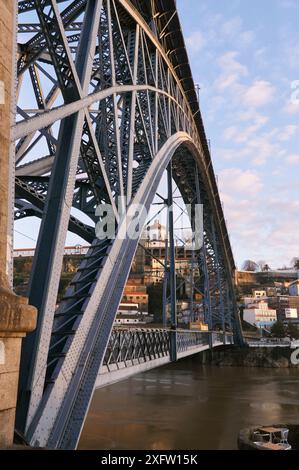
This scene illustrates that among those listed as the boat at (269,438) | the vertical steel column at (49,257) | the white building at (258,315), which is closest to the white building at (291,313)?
the white building at (258,315)

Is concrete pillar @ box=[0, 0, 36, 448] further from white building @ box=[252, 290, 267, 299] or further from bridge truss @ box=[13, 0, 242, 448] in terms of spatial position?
white building @ box=[252, 290, 267, 299]

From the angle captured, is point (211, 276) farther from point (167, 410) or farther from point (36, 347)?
point (36, 347)

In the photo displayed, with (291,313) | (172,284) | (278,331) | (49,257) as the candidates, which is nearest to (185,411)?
(172,284)

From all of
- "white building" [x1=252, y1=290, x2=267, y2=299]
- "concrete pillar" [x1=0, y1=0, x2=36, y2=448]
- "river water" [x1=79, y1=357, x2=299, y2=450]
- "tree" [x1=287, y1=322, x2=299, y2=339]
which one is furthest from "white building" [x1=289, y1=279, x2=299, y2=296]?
"concrete pillar" [x1=0, y1=0, x2=36, y2=448]

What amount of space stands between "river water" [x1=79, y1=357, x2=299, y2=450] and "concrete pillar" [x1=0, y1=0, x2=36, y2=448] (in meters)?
15.4

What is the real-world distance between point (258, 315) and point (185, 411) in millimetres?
75409

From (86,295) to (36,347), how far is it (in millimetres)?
2050

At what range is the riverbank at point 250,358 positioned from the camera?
58438 mm

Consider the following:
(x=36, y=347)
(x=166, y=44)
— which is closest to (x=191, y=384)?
(x=166, y=44)

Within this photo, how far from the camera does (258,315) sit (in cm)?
9681

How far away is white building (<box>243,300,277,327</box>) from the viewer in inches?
3789

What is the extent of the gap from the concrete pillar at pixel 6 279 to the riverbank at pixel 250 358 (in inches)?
2290

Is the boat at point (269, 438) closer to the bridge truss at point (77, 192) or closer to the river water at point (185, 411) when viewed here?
the river water at point (185, 411)

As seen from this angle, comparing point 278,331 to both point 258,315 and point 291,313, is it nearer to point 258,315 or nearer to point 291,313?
point 258,315
